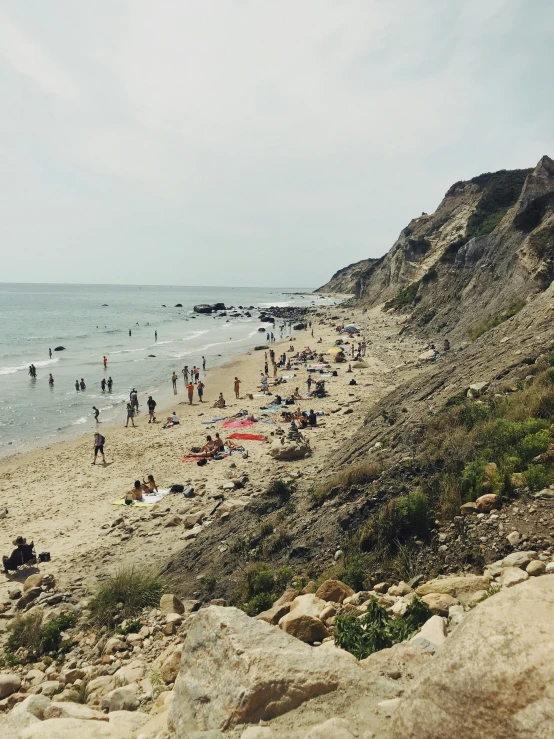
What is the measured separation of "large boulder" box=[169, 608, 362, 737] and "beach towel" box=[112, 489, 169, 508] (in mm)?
10739

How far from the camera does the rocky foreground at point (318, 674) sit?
2475mm

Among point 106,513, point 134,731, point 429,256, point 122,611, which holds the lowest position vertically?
point 106,513

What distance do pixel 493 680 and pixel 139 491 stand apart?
1386 cm

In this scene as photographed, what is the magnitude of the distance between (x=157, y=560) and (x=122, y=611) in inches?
98.6

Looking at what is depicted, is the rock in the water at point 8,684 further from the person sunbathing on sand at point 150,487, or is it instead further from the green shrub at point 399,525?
the person sunbathing on sand at point 150,487

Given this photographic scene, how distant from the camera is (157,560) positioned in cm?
1052

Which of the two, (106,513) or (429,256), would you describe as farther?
(429,256)

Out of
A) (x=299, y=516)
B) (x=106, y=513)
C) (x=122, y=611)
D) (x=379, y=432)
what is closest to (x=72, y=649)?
(x=122, y=611)

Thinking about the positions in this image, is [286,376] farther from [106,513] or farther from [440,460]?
[440,460]

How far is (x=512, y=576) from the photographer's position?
5230 mm

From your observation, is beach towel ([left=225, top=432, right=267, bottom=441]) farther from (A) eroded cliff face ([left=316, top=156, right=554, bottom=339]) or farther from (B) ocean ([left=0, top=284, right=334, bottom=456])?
(A) eroded cliff face ([left=316, top=156, right=554, bottom=339])

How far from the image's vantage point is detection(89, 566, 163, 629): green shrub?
7.98 metres

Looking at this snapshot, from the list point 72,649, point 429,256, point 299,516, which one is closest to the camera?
point 72,649

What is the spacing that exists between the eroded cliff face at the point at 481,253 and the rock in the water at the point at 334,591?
26.0 meters
